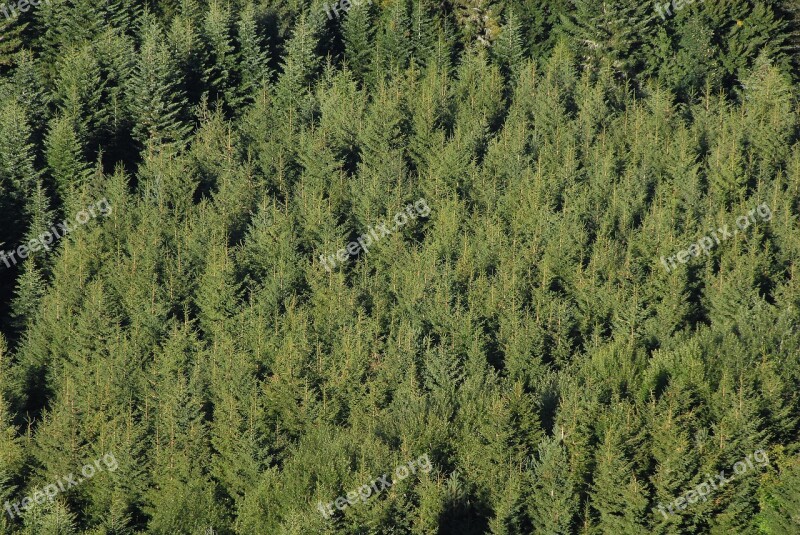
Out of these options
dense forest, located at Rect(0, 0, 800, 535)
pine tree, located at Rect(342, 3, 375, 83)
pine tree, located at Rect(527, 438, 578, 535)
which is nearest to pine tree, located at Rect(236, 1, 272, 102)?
dense forest, located at Rect(0, 0, 800, 535)

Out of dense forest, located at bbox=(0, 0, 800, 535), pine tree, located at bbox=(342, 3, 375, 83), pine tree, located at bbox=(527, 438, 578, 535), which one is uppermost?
pine tree, located at bbox=(342, 3, 375, 83)

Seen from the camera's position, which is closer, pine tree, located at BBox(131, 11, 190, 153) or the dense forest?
the dense forest

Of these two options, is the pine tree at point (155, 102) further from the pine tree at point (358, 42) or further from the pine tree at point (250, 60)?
the pine tree at point (358, 42)

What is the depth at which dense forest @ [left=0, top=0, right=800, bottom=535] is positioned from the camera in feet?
160

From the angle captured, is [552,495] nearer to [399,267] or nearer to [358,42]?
[399,267]

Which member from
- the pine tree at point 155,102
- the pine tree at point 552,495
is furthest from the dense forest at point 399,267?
the pine tree at point 155,102

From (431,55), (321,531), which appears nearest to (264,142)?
(431,55)

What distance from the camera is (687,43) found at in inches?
3629

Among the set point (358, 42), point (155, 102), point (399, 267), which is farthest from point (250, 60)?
point (399, 267)

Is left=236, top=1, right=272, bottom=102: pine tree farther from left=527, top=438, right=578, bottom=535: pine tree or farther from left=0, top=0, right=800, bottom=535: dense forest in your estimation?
left=527, top=438, right=578, bottom=535: pine tree

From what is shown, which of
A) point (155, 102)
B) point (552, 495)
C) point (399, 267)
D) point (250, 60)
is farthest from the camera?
point (250, 60)

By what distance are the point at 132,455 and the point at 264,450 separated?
21.6 feet

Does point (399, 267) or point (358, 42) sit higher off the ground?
point (358, 42)

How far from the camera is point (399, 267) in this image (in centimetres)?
6825
